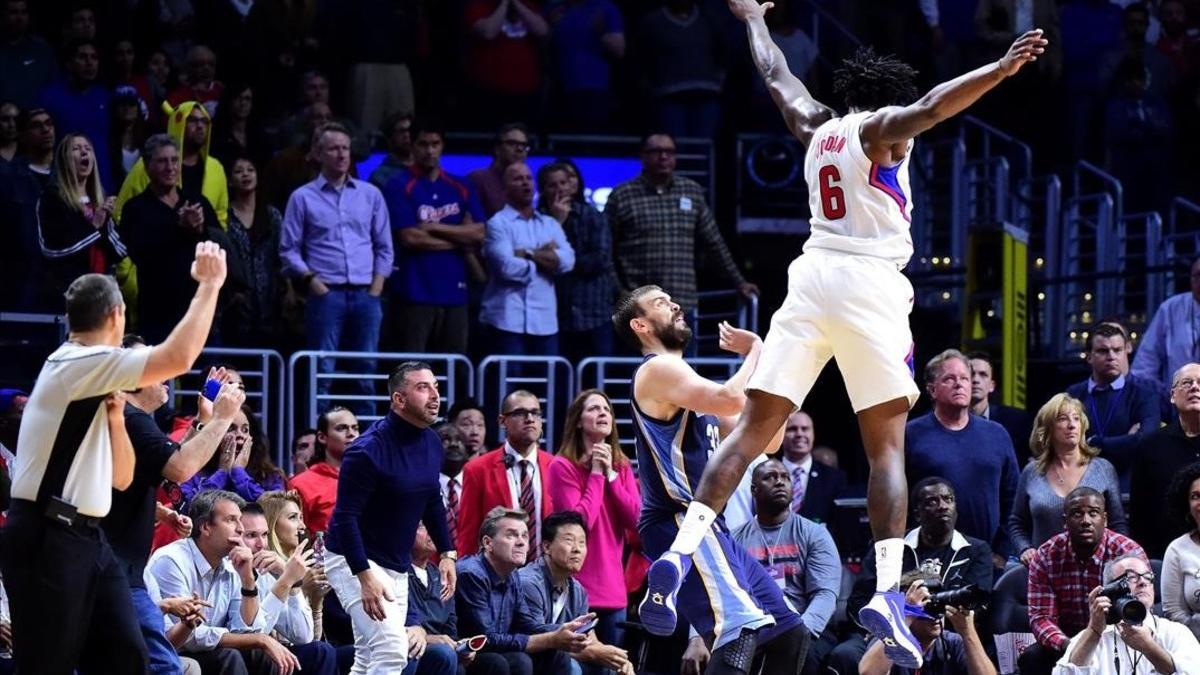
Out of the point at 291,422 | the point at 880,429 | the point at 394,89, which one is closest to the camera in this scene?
the point at 880,429

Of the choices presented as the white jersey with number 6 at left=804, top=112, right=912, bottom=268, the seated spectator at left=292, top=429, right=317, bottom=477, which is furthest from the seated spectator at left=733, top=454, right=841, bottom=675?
the white jersey with number 6 at left=804, top=112, right=912, bottom=268

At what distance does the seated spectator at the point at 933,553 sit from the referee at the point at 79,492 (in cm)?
511

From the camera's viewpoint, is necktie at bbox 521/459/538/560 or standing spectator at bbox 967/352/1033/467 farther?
standing spectator at bbox 967/352/1033/467

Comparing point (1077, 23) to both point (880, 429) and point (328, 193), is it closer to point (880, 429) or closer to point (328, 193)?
point (328, 193)

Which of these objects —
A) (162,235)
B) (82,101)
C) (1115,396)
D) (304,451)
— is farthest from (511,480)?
(82,101)

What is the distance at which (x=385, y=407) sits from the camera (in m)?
14.5

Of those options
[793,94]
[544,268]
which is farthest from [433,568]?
[793,94]

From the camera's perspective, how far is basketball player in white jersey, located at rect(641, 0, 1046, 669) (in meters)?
8.33

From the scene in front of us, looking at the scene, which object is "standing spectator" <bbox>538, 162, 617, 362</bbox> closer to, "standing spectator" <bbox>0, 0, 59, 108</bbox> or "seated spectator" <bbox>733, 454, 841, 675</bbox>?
"seated spectator" <bbox>733, 454, 841, 675</bbox>

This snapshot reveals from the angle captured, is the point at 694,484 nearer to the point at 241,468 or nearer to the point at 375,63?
the point at 241,468

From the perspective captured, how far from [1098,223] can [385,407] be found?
5874 mm

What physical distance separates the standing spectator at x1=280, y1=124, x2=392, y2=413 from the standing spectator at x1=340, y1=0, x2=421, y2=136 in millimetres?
2169

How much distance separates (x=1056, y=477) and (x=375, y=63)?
250 inches

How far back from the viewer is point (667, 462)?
907cm
